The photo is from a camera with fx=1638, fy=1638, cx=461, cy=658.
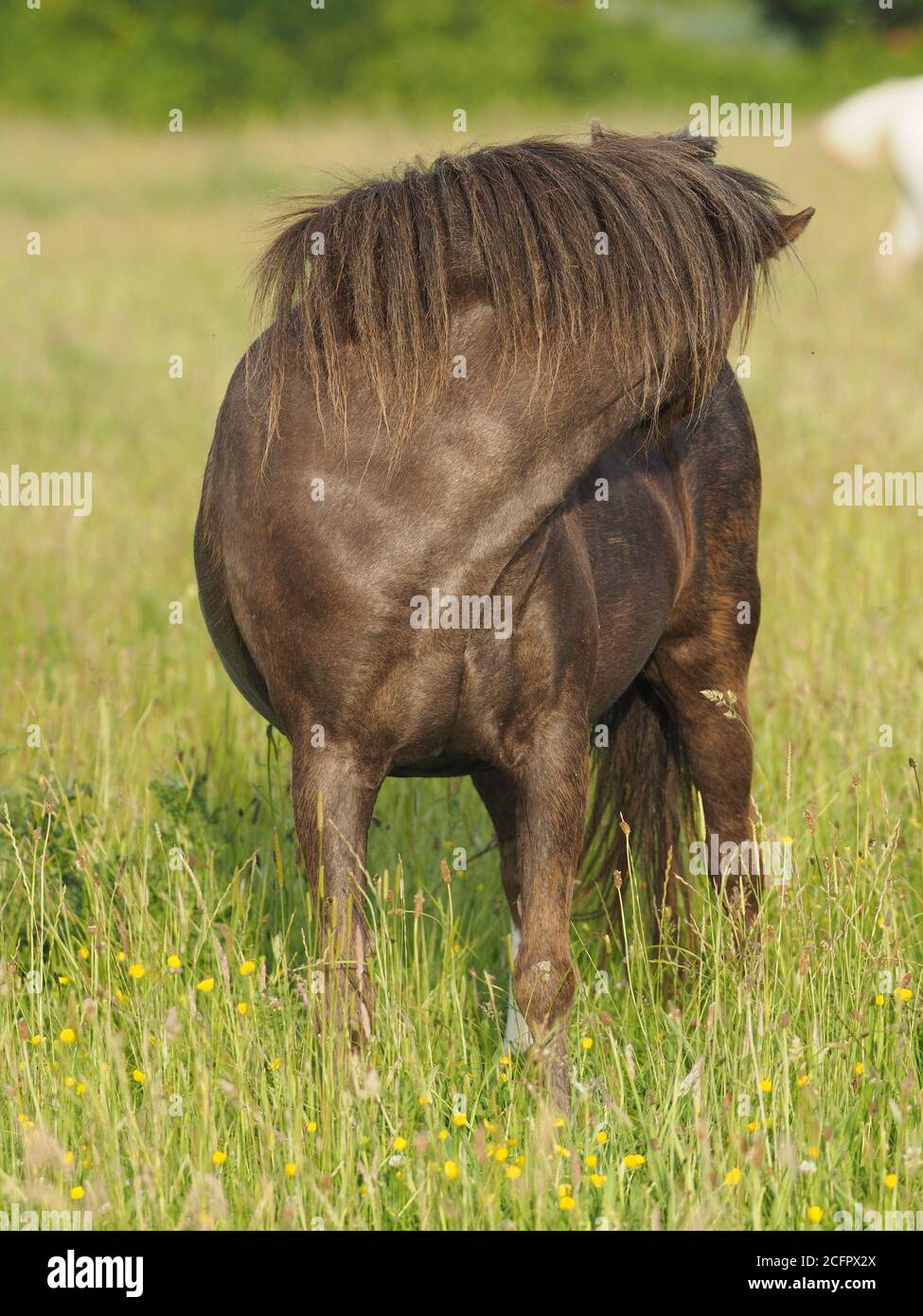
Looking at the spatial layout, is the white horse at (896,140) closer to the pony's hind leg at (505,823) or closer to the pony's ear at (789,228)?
the pony's hind leg at (505,823)

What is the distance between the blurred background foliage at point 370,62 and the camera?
3522 cm

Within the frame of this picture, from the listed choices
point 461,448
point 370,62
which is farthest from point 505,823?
point 370,62

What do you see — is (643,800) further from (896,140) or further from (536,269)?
(896,140)

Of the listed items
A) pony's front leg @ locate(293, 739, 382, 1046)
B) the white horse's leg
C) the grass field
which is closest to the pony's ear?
the grass field

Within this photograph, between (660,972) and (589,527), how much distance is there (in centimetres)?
106

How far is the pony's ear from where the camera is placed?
3.16 metres

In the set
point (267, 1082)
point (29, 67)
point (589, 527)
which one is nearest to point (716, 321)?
point (589, 527)

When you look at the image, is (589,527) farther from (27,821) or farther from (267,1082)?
(27,821)

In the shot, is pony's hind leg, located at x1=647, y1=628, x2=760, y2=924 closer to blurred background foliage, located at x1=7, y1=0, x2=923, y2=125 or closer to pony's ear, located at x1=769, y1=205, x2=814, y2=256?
pony's ear, located at x1=769, y1=205, x2=814, y2=256

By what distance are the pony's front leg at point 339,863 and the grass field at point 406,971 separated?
74 mm

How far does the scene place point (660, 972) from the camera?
3869mm

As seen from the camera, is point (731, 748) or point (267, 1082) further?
point (731, 748)
